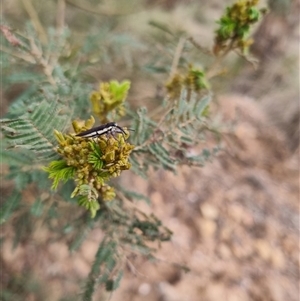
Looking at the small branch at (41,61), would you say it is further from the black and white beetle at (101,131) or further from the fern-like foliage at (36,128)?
the black and white beetle at (101,131)

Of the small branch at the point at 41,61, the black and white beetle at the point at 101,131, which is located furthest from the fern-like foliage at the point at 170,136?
the small branch at the point at 41,61

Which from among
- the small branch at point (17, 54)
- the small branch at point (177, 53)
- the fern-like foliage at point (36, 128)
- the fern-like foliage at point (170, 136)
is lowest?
the fern-like foliage at point (36, 128)

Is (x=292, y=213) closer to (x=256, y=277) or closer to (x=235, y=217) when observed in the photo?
(x=235, y=217)

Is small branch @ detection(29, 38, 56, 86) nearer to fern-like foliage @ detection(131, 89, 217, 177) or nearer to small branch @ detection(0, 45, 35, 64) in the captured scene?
small branch @ detection(0, 45, 35, 64)

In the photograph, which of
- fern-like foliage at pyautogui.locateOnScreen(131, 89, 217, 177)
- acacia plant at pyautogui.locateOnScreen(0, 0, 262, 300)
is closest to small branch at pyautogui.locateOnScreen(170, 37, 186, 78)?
acacia plant at pyautogui.locateOnScreen(0, 0, 262, 300)

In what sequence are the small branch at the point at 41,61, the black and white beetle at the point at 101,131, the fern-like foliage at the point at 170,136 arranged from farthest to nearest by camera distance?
the small branch at the point at 41,61 < the fern-like foliage at the point at 170,136 < the black and white beetle at the point at 101,131

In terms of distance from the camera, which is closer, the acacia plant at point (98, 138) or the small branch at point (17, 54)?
the acacia plant at point (98, 138)

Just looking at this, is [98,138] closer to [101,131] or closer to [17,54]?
[101,131]
